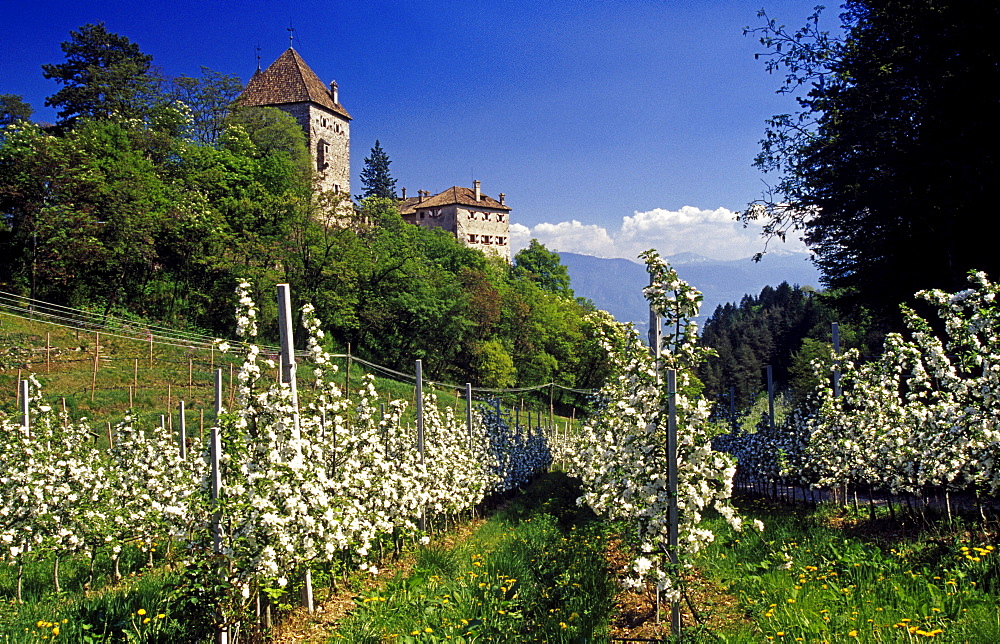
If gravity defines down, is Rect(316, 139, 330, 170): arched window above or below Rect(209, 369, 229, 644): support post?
above

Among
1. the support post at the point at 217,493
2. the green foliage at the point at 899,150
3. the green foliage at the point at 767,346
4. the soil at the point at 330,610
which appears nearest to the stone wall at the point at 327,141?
the green foliage at the point at 767,346

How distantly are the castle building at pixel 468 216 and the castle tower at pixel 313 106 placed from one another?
23724 millimetres

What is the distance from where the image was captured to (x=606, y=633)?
20.0 ft

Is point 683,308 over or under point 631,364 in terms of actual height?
over

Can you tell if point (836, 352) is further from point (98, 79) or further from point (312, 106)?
point (312, 106)

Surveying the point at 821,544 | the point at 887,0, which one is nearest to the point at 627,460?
the point at 821,544

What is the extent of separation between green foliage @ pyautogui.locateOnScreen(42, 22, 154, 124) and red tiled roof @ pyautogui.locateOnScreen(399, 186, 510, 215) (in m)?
49.8

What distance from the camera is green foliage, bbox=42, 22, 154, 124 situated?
39.6 meters

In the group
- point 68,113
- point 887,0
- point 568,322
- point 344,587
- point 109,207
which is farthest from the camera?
point 568,322

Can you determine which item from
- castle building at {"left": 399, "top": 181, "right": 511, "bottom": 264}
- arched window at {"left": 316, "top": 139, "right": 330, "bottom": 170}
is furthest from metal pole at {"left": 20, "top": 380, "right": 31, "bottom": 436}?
castle building at {"left": 399, "top": 181, "right": 511, "bottom": 264}

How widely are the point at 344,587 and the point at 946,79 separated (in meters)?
13.7

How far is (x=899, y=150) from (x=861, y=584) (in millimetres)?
10621

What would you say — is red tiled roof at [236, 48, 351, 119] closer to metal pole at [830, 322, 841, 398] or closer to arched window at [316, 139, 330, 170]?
arched window at [316, 139, 330, 170]

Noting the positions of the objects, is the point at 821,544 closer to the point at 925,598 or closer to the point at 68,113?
the point at 925,598
